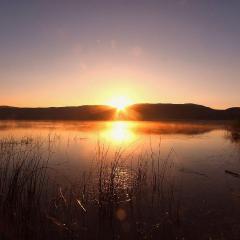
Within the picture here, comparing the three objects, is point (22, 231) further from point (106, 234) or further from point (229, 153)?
point (229, 153)

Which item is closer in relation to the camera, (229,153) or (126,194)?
(126,194)

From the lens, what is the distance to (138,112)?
155 meters

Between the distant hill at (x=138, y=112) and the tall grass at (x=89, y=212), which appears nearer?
the tall grass at (x=89, y=212)

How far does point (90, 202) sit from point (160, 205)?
2.15m

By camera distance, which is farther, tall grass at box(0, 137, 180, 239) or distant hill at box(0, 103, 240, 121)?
distant hill at box(0, 103, 240, 121)

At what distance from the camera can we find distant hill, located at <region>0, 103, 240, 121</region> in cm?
13762

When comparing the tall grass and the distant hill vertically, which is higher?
the distant hill

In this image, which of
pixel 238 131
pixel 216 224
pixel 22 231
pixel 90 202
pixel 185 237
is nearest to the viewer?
pixel 22 231

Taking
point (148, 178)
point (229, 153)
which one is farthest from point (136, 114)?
point (148, 178)

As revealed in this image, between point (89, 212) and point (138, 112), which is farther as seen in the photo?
point (138, 112)

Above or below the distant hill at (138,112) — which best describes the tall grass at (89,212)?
below

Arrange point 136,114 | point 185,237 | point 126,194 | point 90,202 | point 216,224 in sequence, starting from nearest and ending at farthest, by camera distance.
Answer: point 185,237 → point 216,224 → point 90,202 → point 126,194 → point 136,114

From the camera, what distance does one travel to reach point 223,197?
11.4 meters

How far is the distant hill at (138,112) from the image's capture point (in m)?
138
